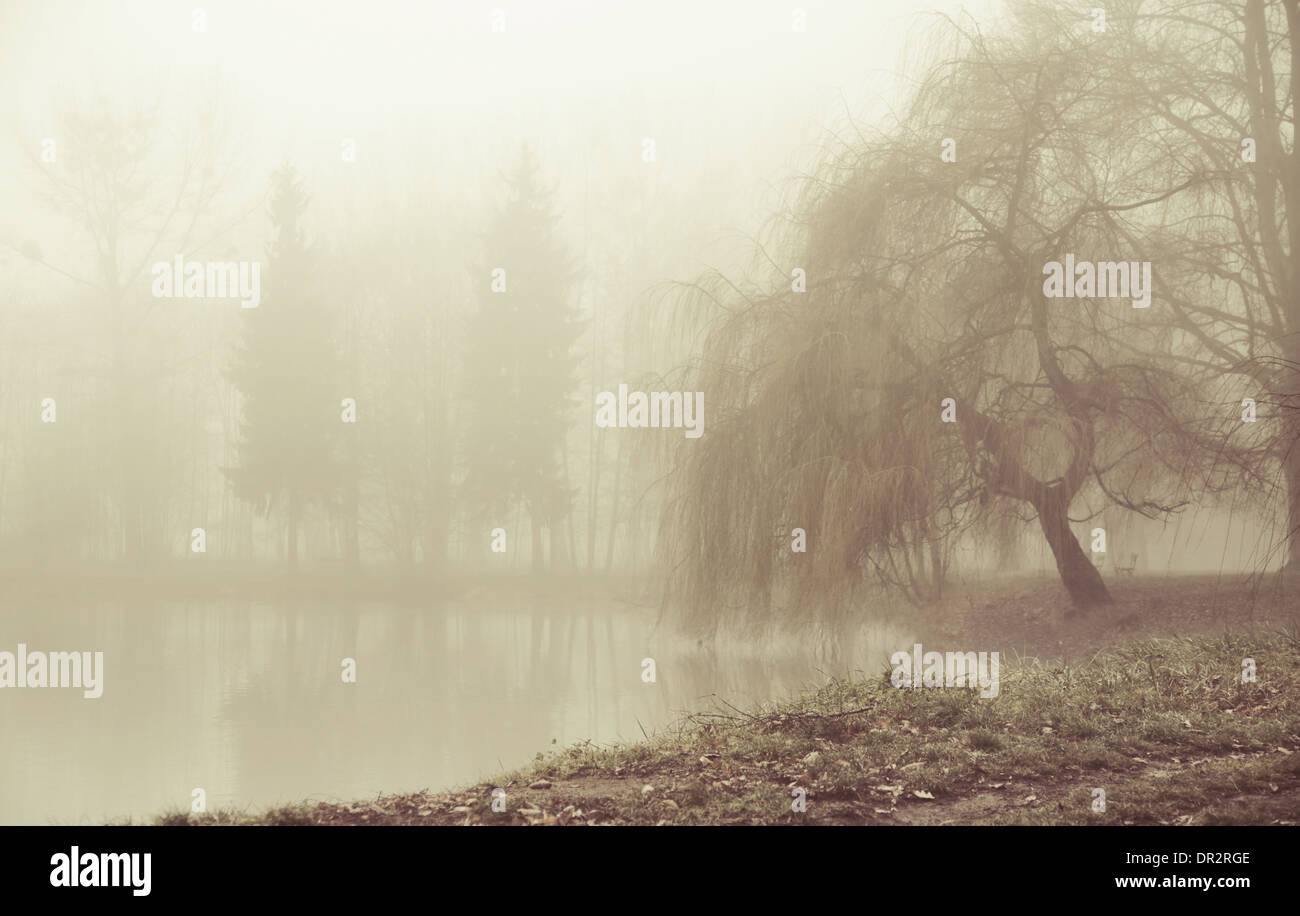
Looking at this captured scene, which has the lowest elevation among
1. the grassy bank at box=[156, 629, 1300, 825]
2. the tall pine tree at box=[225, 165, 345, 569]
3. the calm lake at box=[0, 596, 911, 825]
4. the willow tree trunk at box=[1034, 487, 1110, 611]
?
the calm lake at box=[0, 596, 911, 825]

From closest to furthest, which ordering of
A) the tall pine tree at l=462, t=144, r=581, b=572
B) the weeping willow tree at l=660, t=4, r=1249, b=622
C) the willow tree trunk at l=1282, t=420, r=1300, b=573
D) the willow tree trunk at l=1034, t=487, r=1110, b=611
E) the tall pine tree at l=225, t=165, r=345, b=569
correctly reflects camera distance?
the willow tree trunk at l=1282, t=420, r=1300, b=573
the weeping willow tree at l=660, t=4, r=1249, b=622
the willow tree trunk at l=1034, t=487, r=1110, b=611
the tall pine tree at l=462, t=144, r=581, b=572
the tall pine tree at l=225, t=165, r=345, b=569

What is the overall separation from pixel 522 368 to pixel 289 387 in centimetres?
753

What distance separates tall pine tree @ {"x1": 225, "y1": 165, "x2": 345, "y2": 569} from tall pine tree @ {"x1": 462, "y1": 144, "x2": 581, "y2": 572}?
4.60 metres

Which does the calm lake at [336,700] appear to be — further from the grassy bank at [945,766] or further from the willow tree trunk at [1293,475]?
the willow tree trunk at [1293,475]

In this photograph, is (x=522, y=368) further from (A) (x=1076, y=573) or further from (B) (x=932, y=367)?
(B) (x=932, y=367)

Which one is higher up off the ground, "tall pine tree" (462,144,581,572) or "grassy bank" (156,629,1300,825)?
"tall pine tree" (462,144,581,572)

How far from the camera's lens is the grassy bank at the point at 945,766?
5711mm

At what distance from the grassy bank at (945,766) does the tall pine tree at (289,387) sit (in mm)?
27337

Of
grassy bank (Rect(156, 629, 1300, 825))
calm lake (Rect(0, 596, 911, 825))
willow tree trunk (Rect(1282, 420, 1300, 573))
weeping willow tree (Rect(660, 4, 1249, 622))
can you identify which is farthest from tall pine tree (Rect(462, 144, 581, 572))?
grassy bank (Rect(156, 629, 1300, 825))

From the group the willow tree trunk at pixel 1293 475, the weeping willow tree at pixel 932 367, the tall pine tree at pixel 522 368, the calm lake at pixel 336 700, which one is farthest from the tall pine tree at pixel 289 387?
the willow tree trunk at pixel 1293 475

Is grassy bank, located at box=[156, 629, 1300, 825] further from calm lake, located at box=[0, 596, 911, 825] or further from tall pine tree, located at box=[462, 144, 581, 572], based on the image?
tall pine tree, located at box=[462, 144, 581, 572]

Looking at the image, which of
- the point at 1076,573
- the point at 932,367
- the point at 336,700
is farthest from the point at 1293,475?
the point at 336,700

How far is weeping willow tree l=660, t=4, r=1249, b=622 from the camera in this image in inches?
521
